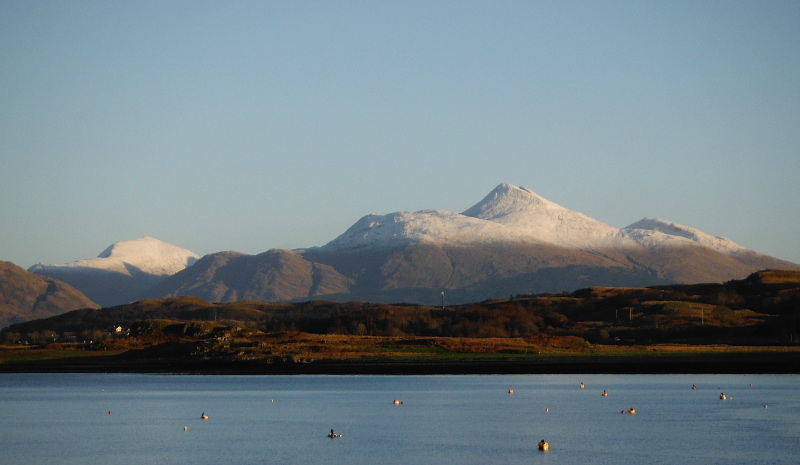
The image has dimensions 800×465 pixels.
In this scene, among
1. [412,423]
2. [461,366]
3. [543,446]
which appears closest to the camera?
Result: [543,446]

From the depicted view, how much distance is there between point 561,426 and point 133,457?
1171 inches

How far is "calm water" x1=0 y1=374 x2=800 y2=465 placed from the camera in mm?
64438

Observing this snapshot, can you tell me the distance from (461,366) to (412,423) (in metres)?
72.6

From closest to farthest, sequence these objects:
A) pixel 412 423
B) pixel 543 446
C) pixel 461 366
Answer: pixel 543 446
pixel 412 423
pixel 461 366

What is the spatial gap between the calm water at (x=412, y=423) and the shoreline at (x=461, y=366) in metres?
14.2

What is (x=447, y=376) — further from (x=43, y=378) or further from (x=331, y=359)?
(x=43, y=378)

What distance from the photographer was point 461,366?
15425cm

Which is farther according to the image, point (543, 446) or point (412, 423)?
point (412, 423)

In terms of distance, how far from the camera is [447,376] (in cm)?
14112

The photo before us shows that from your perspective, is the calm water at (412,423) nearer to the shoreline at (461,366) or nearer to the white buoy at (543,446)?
the white buoy at (543,446)

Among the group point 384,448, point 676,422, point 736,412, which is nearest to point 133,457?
point 384,448

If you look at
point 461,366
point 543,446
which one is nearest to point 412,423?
point 543,446

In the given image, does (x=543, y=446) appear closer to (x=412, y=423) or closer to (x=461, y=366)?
(x=412, y=423)

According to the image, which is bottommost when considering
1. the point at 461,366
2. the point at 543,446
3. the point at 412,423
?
the point at 543,446
